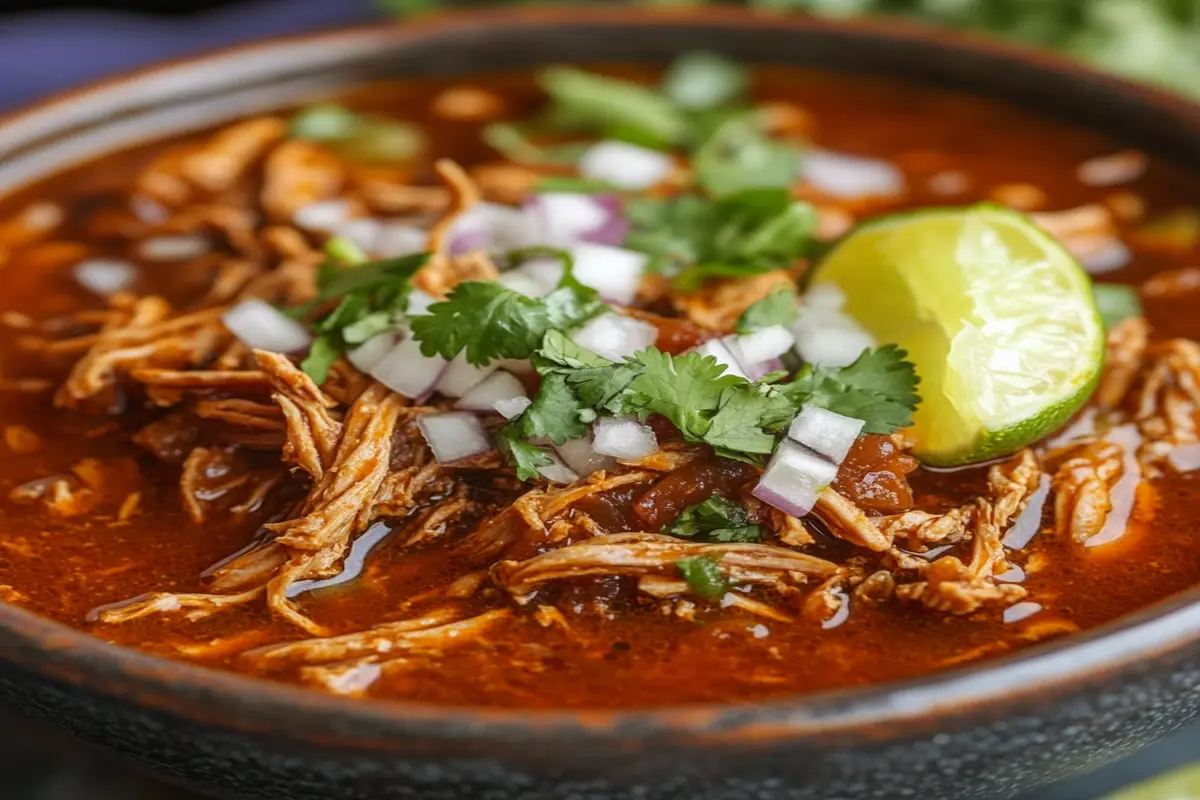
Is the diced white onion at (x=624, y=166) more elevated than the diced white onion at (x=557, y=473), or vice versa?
the diced white onion at (x=557, y=473)

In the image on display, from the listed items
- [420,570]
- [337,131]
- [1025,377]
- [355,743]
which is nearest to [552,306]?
[420,570]

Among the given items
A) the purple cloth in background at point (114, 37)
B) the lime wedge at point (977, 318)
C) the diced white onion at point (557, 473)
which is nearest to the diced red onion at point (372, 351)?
the diced white onion at point (557, 473)

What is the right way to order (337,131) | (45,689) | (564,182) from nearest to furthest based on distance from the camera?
(45,689), (564,182), (337,131)

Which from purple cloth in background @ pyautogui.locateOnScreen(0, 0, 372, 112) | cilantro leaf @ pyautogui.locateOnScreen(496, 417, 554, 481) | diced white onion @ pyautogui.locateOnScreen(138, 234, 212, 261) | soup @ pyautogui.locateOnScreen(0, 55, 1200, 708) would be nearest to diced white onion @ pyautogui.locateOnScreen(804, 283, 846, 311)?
soup @ pyautogui.locateOnScreen(0, 55, 1200, 708)

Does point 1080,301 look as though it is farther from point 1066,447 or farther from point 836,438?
point 836,438

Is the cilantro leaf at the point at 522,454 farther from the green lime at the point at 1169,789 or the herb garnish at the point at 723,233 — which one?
the green lime at the point at 1169,789

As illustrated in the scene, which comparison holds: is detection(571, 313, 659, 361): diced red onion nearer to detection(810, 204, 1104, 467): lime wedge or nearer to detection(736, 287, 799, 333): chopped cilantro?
detection(736, 287, 799, 333): chopped cilantro
